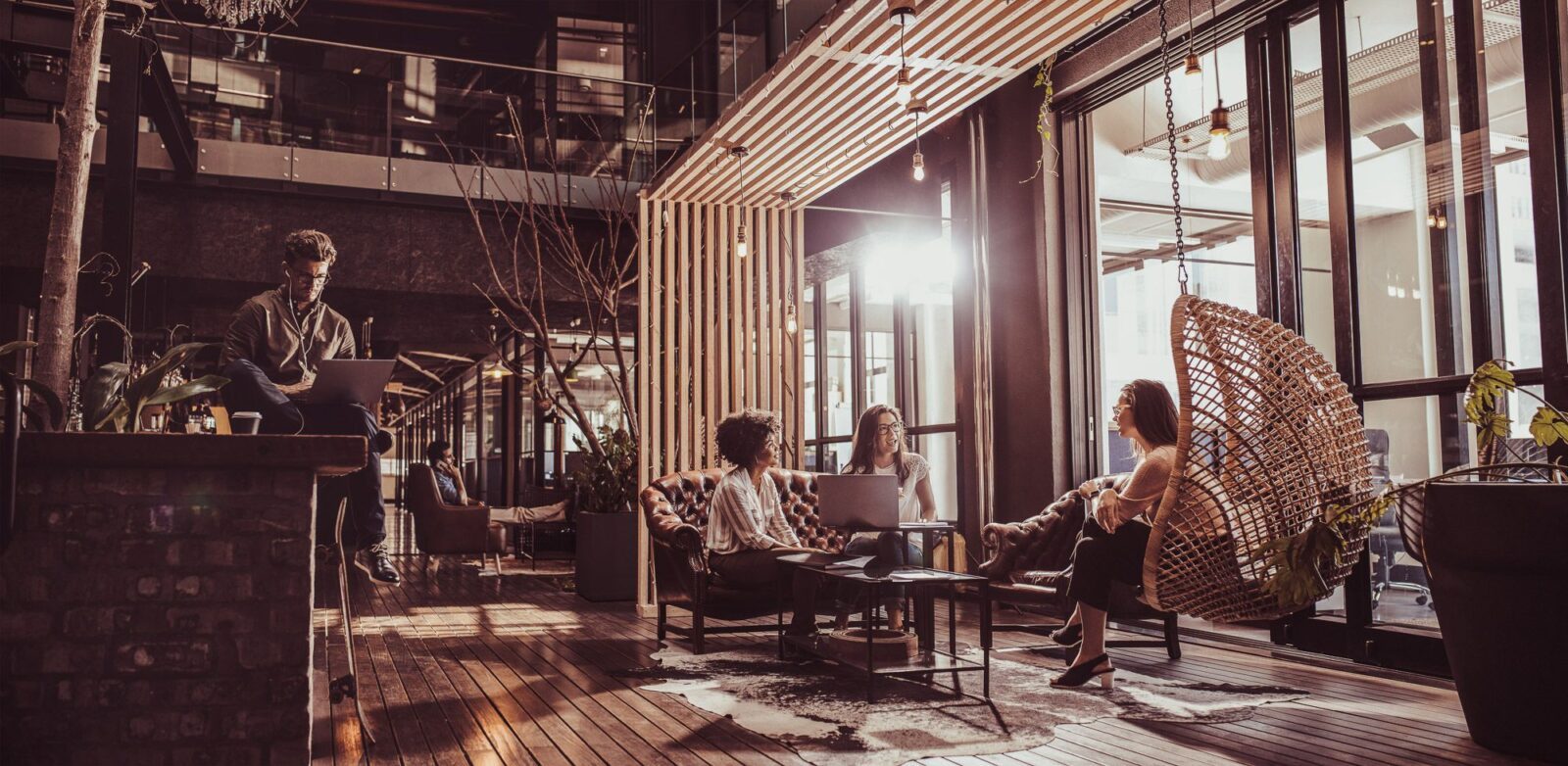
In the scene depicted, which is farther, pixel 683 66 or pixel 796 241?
pixel 683 66

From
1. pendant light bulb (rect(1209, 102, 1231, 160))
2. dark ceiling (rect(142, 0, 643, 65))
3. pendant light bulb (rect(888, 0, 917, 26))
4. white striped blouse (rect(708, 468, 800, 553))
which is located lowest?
white striped blouse (rect(708, 468, 800, 553))

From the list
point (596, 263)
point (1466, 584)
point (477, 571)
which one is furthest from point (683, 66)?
point (1466, 584)

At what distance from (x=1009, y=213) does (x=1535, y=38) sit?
3.25 m

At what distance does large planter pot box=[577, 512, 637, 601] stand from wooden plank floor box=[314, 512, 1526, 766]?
1701 mm

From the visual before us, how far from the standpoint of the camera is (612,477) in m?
7.92

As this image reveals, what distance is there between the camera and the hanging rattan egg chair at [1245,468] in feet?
11.8

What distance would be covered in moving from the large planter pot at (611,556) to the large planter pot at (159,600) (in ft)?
16.9

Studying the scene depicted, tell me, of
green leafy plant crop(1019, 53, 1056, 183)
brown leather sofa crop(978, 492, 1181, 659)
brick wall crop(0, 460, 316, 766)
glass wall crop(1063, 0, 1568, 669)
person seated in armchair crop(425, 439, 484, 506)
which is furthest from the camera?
person seated in armchair crop(425, 439, 484, 506)

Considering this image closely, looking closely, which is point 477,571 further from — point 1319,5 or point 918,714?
point 1319,5

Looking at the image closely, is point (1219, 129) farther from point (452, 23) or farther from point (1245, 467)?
point (452, 23)

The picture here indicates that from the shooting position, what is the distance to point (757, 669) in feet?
15.8

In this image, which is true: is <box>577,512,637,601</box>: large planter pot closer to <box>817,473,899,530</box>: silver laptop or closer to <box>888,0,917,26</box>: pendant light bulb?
<box>817,473,899,530</box>: silver laptop

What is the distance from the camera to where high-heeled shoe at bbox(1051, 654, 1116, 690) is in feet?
14.0

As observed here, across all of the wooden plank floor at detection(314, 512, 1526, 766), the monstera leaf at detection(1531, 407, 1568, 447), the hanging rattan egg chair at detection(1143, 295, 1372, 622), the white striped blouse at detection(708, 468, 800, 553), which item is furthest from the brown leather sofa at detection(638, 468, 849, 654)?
the monstera leaf at detection(1531, 407, 1568, 447)
